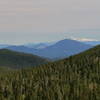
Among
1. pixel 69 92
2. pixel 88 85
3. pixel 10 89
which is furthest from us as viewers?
pixel 10 89

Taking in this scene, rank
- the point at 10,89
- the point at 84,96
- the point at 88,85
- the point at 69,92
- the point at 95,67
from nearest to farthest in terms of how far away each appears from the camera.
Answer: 1. the point at 84,96
2. the point at 69,92
3. the point at 88,85
4. the point at 10,89
5. the point at 95,67

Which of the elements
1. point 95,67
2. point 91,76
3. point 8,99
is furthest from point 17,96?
point 95,67

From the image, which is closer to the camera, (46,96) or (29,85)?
(46,96)

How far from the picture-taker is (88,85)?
9350 centimetres

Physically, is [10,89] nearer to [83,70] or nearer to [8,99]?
[8,99]

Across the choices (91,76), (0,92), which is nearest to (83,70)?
(91,76)

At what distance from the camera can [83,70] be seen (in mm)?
126625

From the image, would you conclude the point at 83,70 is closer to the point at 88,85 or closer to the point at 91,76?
the point at 91,76

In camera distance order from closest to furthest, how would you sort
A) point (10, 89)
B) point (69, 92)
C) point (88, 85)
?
point (69, 92) < point (88, 85) < point (10, 89)

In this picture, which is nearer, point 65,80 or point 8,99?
point 8,99

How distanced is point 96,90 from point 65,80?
25395mm

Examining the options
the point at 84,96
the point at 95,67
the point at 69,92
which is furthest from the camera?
the point at 95,67

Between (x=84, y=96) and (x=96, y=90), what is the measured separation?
17.4ft

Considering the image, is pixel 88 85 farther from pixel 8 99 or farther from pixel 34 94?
pixel 8 99
